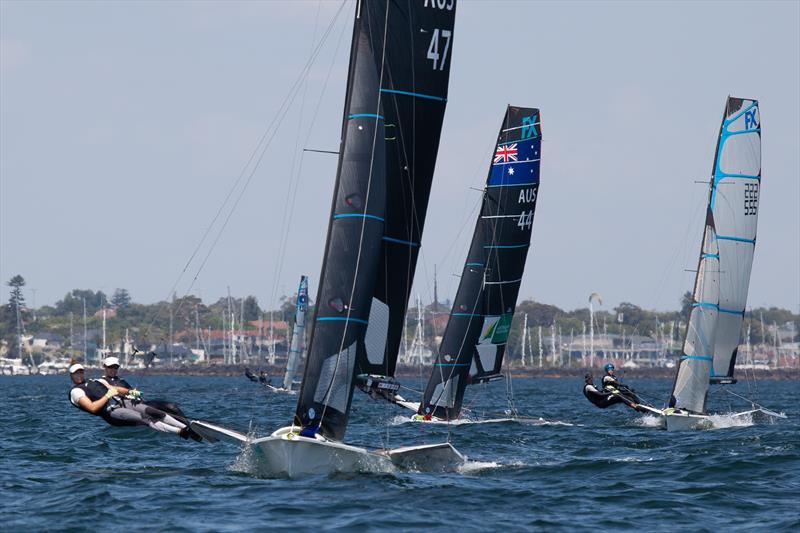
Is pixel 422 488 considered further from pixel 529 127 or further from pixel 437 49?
pixel 529 127

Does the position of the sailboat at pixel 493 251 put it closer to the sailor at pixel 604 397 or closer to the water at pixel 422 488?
the sailor at pixel 604 397

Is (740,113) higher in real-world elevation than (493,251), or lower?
higher

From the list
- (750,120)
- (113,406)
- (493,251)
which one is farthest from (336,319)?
(750,120)

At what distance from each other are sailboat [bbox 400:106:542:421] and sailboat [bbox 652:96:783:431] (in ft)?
18.9

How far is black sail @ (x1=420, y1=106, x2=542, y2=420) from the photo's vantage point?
36344 millimetres

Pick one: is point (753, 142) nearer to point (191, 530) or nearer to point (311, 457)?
point (311, 457)

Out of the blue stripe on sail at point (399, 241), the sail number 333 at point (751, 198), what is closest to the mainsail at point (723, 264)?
the sail number 333 at point (751, 198)

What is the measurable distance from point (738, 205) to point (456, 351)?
10120mm

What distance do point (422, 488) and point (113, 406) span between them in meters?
5.41

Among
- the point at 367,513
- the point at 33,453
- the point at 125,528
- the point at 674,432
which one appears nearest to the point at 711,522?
the point at 367,513

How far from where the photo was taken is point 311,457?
1909cm

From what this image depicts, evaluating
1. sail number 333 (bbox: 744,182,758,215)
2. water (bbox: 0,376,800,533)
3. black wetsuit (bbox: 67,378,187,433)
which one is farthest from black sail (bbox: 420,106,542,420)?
black wetsuit (bbox: 67,378,187,433)

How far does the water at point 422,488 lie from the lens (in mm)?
16609

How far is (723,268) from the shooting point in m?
38.6
